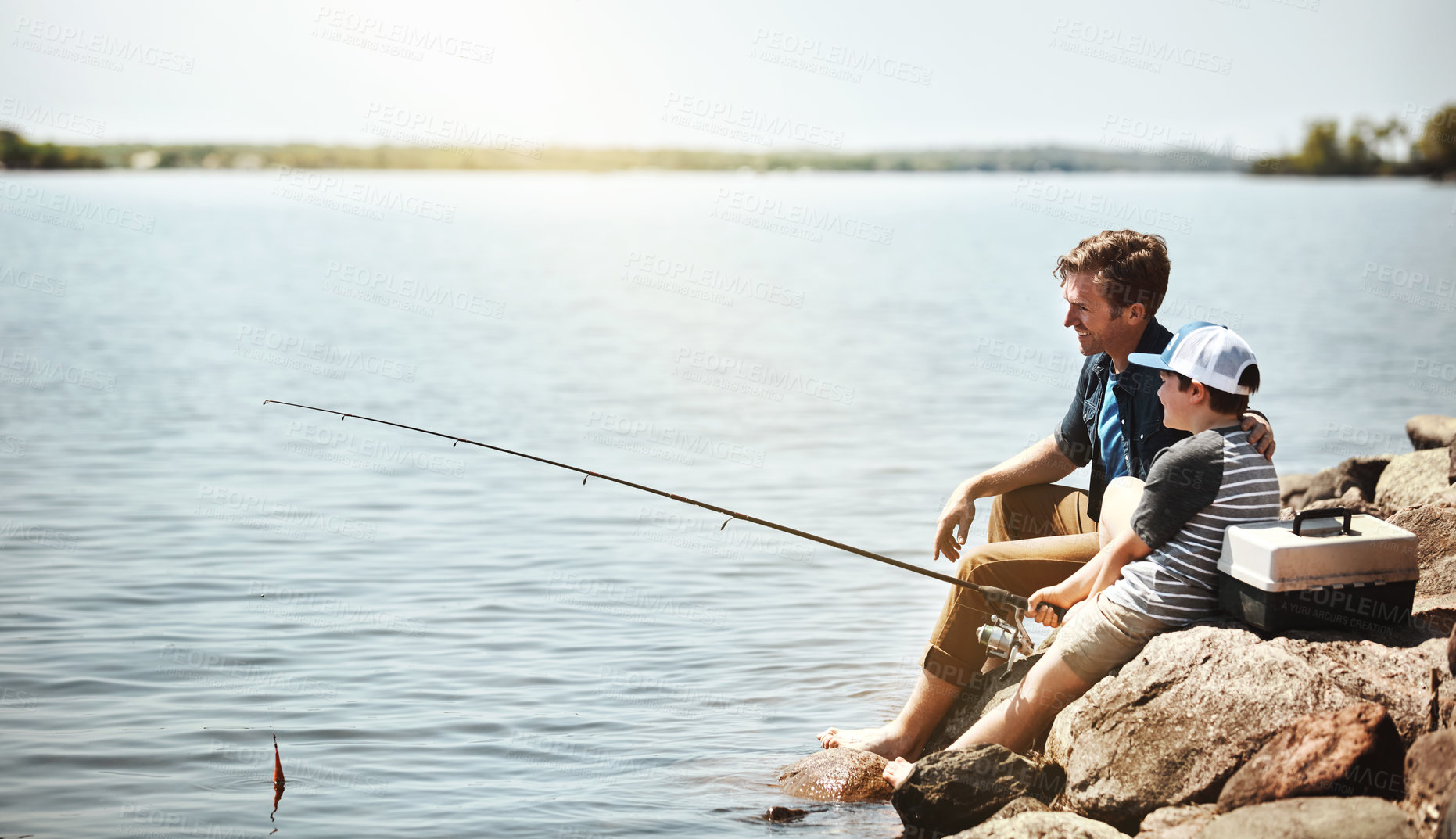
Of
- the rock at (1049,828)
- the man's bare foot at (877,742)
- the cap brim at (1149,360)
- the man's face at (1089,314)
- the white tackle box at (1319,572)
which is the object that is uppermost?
the man's face at (1089,314)

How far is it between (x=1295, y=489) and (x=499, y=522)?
4.95 meters

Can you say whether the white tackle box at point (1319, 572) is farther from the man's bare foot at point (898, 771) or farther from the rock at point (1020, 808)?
the man's bare foot at point (898, 771)

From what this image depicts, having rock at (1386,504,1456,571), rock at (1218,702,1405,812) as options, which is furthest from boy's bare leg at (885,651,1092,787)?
rock at (1386,504,1456,571)

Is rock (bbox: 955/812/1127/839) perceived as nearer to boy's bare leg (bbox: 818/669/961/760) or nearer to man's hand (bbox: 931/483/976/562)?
boy's bare leg (bbox: 818/669/961/760)

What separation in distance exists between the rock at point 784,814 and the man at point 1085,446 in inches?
14.8

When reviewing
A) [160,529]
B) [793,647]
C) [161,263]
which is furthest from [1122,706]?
[161,263]

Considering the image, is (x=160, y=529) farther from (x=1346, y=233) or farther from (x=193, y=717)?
(x=1346, y=233)

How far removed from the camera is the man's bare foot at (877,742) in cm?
433

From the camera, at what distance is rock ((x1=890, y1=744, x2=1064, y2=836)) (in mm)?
3754

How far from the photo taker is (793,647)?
6.19 m

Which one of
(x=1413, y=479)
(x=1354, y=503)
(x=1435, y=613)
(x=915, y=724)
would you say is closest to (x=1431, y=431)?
(x=1413, y=479)

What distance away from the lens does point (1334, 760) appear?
122 inches

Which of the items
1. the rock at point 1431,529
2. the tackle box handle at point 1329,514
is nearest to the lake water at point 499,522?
the tackle box handle at point 1329,514

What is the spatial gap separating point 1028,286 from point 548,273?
1123 cm
